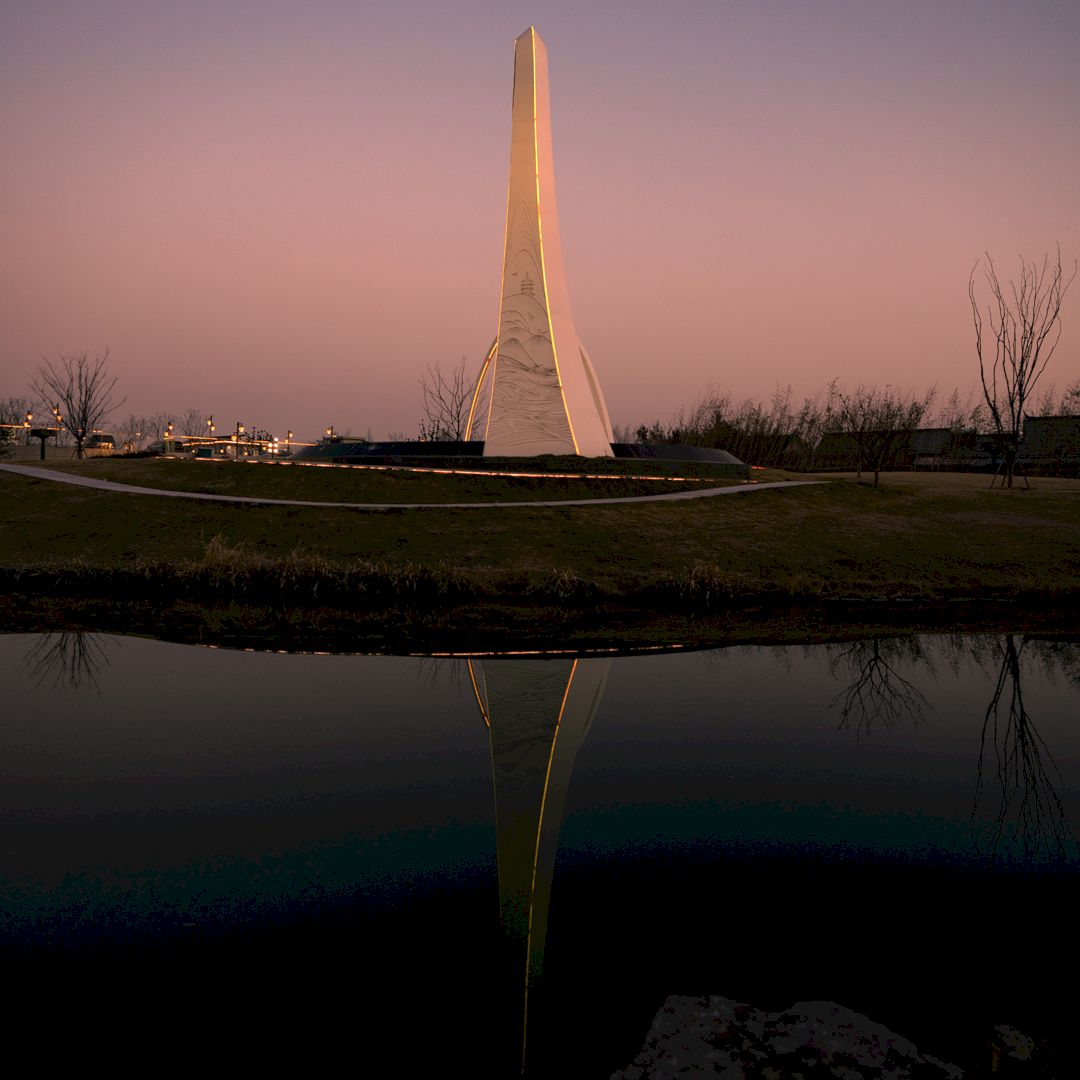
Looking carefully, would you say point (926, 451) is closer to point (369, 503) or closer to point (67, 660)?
point (369, 503)

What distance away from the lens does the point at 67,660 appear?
1007cm

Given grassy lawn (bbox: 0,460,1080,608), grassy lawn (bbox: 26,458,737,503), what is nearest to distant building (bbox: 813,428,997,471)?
grassy lawn (bbox: 0,460,1080,608)

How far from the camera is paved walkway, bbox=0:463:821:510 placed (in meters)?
22.1

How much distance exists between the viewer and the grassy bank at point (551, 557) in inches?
611

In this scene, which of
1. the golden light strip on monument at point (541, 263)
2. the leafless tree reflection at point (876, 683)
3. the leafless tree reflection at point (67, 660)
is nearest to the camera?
the leafless tree reflection at point (876, 683)

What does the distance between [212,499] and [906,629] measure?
663 inches

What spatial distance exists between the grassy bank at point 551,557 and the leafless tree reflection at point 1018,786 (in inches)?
245

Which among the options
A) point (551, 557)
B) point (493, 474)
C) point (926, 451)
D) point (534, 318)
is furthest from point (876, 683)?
point (926, 451)

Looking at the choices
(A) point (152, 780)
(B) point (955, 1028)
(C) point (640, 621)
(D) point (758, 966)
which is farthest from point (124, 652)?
(B) point (955, 1028)

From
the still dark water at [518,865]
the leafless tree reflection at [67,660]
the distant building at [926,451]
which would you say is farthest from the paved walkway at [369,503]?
the distant building at [926,451]

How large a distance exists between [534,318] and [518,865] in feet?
77.4

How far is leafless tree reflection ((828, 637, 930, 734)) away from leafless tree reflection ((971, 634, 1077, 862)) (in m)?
0.71

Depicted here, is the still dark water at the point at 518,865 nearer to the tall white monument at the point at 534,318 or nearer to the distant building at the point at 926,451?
the tall white monument at the point at 534,318

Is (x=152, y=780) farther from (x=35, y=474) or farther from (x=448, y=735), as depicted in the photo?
(x=35, y=474)
